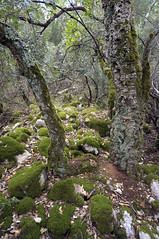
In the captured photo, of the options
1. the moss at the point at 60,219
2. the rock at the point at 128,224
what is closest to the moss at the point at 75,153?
the moss at the point at 60,219

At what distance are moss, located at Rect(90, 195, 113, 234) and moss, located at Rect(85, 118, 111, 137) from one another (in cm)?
284

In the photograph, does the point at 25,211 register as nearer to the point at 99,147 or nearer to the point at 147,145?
the point at 99,147

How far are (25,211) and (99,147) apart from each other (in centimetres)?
260

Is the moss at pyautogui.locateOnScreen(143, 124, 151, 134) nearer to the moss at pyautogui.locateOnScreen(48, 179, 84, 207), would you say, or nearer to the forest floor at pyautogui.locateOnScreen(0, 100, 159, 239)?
the forest floor at pyautogui.locateOnScreen(0, 100, 159, 239)

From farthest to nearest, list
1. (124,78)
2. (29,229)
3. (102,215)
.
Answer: (124,78) < (102,215) < (29,229)

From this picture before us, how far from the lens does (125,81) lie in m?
2.81

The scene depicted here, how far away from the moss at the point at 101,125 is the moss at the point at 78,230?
10.4ft

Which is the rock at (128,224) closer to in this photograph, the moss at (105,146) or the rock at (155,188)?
the rock at (155,188)

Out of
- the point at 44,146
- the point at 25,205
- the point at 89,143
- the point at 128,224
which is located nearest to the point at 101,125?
the point at 89,143

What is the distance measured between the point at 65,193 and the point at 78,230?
69 centimetres

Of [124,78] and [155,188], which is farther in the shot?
[155,188]

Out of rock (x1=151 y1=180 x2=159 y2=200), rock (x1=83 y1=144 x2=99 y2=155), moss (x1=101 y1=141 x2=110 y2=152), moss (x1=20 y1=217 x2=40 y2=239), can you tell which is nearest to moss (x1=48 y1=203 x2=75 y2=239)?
moss (x1=20 y1=217 x2=40 y2=239)

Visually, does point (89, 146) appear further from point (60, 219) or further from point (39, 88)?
point (39, 88)

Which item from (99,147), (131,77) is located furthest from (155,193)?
(131,77)
